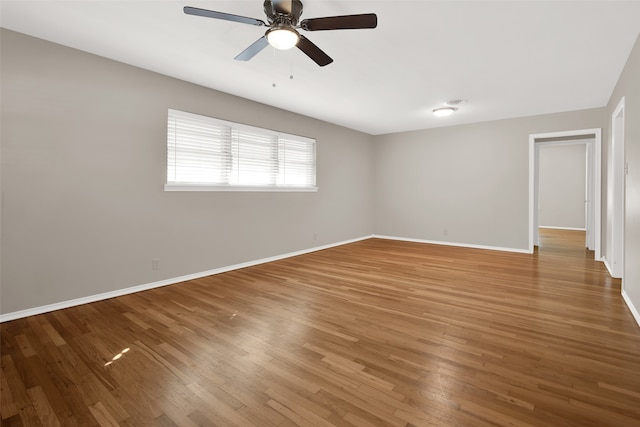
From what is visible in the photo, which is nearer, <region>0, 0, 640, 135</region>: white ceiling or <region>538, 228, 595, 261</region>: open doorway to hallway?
<region>0, 0, 640, 135</region>: white ceiling

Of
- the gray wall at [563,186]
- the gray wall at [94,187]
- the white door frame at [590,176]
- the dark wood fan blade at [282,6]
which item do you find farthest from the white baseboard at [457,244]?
the dark wood fan blade at [282,6]

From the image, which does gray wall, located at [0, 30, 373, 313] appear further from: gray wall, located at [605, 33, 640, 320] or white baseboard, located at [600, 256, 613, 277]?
white baseboard, located at [600, 256, 613, 277]

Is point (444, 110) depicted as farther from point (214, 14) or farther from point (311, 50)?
point (214, 14)

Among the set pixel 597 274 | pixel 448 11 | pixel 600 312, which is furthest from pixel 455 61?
pixel 597 274

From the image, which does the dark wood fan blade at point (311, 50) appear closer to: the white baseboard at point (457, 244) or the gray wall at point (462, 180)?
the gray wall at point (462, 180)

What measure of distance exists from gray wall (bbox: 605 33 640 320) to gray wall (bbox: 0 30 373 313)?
14.9 feet

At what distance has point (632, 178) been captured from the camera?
2955 mm

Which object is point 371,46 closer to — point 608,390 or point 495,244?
point 608,390

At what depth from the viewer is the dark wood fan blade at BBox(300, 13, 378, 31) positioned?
199 centimetres

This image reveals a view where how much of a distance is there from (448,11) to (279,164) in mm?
3465

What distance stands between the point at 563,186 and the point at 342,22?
10.0 meters

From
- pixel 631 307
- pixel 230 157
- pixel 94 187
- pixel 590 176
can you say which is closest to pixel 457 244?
pixel 590 176

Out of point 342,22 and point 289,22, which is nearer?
point 342,22

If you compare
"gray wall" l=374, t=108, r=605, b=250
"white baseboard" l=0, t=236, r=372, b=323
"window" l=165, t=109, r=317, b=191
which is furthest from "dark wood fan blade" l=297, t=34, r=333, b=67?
"gray wall" l=374, t=108, r=605, b=250
